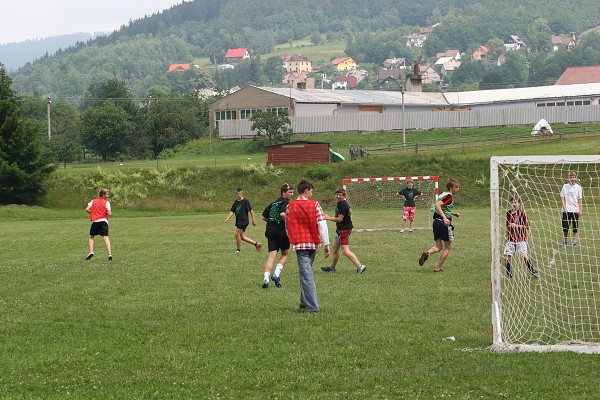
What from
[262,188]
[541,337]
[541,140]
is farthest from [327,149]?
[541,337]

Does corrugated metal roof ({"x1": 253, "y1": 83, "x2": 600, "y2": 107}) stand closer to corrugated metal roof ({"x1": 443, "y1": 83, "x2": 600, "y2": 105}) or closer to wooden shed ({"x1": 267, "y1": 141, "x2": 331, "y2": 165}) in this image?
corrugated metal roof ({"x1": 443, "y1": 83, "x2": 600, "y2": 105})

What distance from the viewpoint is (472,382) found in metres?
9.66

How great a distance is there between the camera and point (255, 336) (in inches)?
484

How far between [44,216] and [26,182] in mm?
4359

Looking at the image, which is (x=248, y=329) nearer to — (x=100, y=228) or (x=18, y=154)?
(x=100, y=228)

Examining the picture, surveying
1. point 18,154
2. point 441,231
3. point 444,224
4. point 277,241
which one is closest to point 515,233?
point 444,224

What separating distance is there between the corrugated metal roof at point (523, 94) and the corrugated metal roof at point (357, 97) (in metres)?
2.85

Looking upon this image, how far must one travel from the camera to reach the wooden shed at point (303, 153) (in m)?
60.6

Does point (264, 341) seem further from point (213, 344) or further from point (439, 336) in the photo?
point (439, 336)

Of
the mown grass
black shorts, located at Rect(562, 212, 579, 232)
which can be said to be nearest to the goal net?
the mown grass

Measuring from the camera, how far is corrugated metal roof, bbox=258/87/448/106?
303 ft

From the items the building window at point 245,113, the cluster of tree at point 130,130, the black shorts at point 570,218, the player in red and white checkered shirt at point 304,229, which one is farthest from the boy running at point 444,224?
the building window at point 245,113

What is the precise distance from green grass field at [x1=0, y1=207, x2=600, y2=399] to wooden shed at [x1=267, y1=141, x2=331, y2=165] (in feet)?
126

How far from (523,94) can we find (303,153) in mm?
51541
